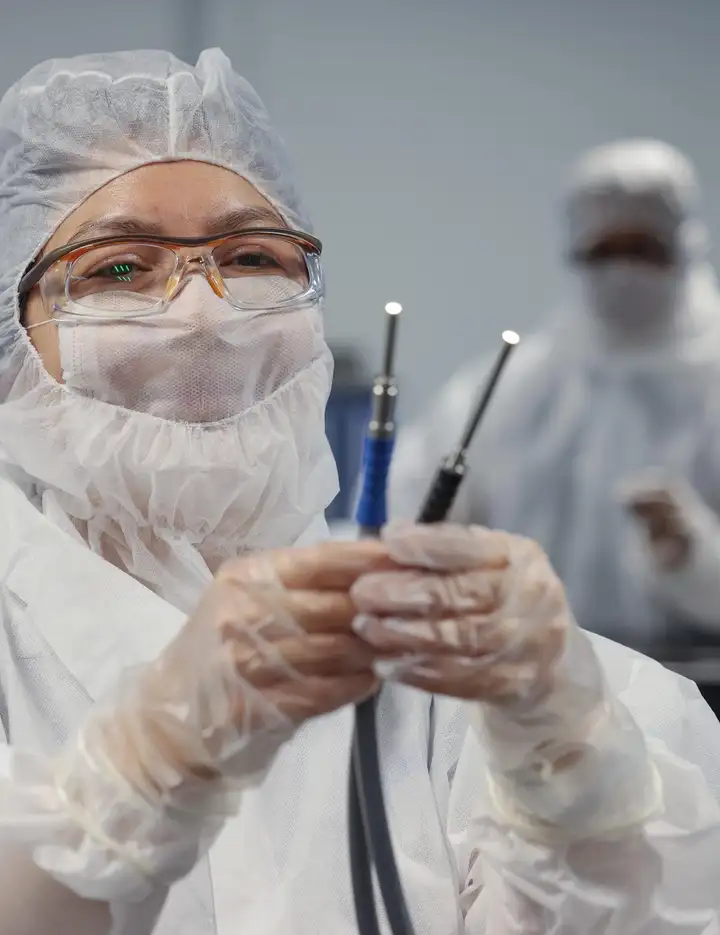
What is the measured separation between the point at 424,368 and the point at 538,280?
0.39m

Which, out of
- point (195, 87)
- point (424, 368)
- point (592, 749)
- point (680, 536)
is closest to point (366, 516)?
point (592, 749)

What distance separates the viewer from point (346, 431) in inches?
103

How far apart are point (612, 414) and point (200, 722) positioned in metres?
2.34

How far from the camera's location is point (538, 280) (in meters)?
3.24

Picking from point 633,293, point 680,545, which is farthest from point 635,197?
point 680,545

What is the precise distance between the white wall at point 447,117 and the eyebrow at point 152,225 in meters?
1.88

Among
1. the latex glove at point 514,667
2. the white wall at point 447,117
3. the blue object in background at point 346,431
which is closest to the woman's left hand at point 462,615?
the latex glove at point 514,667

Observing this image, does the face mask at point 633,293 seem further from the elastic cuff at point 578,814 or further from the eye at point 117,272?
the elastic cuff at point 578,814

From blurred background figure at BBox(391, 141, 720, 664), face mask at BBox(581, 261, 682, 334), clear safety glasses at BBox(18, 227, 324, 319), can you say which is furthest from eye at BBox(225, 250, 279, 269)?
face mask at BBox(581, 261, 682, 334)

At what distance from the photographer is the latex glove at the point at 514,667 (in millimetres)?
668

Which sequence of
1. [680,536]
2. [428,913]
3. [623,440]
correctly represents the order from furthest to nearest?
[623,440] → [680,536] → [428,913]

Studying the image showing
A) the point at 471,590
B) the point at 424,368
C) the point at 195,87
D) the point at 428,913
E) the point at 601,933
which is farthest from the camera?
the point at 424,368

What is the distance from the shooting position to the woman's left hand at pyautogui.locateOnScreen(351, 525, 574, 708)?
2.18 ft

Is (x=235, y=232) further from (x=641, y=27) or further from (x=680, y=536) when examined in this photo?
(x=641, y=27)
